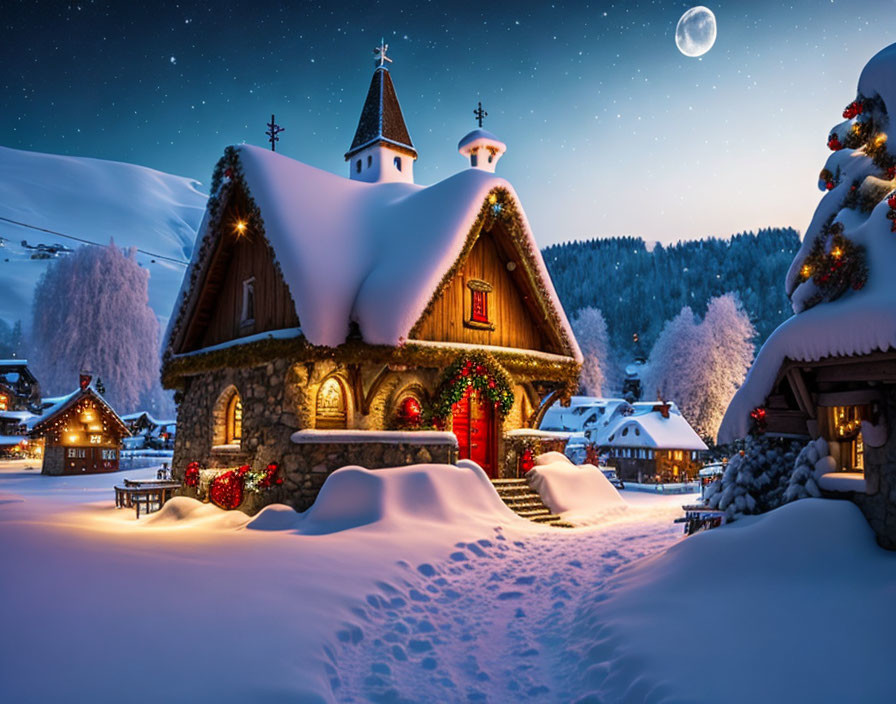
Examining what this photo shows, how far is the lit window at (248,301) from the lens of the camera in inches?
626

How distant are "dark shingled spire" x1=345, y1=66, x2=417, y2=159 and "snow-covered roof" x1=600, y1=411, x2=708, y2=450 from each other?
15175 millimetres

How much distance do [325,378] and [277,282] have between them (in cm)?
286

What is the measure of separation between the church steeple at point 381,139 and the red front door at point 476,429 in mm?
9861

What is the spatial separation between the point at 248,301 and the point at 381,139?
912 centimetres

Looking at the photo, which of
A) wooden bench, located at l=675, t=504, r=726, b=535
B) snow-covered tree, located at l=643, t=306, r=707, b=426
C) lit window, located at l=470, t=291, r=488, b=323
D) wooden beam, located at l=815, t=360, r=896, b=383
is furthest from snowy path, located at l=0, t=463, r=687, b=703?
snow-covered tree, located at l=643, t=306, r=707, b=426

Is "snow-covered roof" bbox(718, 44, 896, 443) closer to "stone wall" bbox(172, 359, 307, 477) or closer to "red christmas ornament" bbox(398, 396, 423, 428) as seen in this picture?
"red christmas ornament" bbox(398, 396, 423, 428)

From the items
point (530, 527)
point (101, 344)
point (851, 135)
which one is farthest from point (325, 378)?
point (101, 344)

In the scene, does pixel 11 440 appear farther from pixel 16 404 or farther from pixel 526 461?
pixel 526 461

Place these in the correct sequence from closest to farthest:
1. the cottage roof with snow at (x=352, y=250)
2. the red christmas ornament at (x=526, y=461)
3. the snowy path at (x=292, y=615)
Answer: the snowy path at (x=292, y=615) → the cottage roof with snow at (x=352, y=250) → the red christmas ornament at (x=526, y=461)

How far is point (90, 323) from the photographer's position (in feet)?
135

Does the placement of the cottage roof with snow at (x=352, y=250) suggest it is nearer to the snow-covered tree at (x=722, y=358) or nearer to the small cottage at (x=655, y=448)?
the small cottage at (x=655, y=448)

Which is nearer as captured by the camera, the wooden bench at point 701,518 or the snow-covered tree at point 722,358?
the wooden bench at point 701,518

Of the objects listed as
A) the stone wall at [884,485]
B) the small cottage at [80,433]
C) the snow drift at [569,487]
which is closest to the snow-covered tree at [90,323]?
the small cottage at [80,433]

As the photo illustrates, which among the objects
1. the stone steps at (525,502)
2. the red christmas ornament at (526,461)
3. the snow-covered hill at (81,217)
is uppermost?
the snow-covered hill at (81,217)
